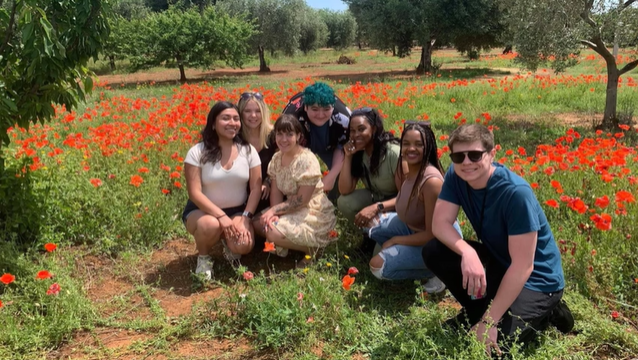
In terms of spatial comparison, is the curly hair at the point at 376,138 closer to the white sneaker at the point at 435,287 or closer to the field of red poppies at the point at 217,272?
the field of red poppies at the point at 217,272

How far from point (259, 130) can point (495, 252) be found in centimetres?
236

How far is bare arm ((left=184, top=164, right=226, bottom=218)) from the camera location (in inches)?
145

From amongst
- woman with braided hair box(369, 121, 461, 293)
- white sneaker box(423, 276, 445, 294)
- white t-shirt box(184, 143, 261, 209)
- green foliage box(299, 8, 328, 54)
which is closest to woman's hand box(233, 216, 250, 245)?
white t-shirt box(184, 143, 261, 209)

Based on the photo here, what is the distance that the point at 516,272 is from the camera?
240cm

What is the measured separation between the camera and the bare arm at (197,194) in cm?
368

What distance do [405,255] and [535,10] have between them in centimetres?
735

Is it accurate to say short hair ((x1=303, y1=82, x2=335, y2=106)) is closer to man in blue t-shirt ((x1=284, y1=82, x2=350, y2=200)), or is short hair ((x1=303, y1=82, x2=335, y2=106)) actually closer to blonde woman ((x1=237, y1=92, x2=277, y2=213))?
man in blue t-shirt ((x1=284, y1=82, x2=350, y2=200))

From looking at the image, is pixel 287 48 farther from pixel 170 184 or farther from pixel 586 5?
Result: pixel 170 184

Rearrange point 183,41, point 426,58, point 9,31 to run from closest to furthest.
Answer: point 9,31 → point 183,41 → point 426,58

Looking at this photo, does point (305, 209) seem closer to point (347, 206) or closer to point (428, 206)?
point (347, 206)

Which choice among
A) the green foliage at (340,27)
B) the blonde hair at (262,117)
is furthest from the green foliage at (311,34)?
the blonde hair at (262,117)

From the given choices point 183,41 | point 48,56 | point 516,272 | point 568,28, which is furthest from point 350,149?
point 183,41

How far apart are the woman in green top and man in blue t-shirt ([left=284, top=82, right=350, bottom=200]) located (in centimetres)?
36

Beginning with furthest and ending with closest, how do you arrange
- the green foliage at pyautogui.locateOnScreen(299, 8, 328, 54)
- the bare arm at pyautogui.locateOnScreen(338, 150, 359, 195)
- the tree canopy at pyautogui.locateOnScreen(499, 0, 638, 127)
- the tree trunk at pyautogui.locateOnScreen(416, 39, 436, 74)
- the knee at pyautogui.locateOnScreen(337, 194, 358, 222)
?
the green foliage at pyautogui.locateOnScreen(299, 8, 328, 54), the tree trunk at pyautogui.locateOnScreen(416, 39, 436, 74), the tree canopy at pyautogui.locateOnScreen(499, 0, 638, 127), the knee at pyautogui.locateOnScreen(337, 194, 358, 222), the bare arm at pyautogui.locateOnScreen(338, 150, 359, 195)
